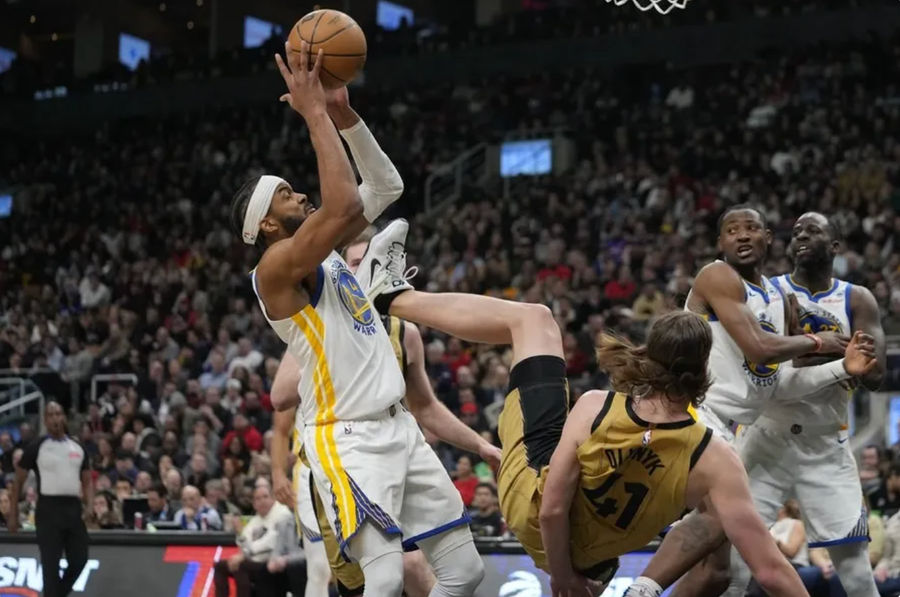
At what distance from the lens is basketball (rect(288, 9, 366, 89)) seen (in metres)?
5.04

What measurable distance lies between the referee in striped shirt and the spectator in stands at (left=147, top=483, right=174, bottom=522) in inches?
67.2

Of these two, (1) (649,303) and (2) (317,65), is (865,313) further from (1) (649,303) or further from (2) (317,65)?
(1) (649,303)

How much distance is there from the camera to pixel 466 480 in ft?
38.3

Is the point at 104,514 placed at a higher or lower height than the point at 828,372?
lower

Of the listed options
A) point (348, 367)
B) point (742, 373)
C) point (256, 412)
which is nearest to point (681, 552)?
point (348, 367)

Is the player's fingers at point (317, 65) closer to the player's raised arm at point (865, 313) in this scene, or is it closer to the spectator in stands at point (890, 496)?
the player's raised arm at point (865, 313)

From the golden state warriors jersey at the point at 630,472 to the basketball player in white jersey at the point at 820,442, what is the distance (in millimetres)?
1953

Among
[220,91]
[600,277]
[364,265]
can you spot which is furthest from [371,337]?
[220,91]

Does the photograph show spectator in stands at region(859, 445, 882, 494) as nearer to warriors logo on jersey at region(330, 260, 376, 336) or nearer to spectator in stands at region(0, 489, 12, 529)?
warriors logo on jersey at region(330, 260, 376, 336)

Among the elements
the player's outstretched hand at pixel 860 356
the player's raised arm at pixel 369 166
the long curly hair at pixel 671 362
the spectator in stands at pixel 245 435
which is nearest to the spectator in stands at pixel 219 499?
the spectator in stands at pixel 245 435

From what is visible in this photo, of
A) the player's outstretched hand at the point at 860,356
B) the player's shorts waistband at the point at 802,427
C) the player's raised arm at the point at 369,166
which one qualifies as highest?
the player's raised arm at the point at 369,166

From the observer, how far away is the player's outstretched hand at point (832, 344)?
618 cm

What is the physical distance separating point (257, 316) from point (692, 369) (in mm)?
14759

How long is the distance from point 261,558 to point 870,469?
5.26m
